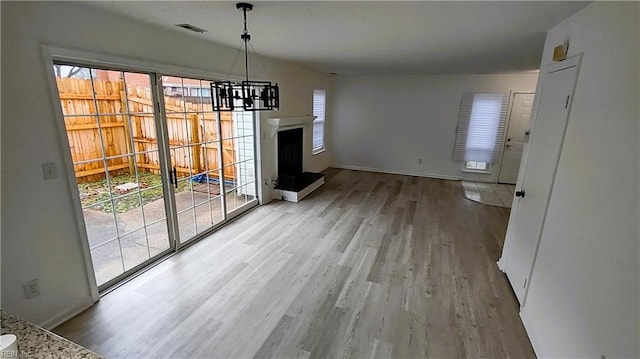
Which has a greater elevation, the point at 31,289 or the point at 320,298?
the point at 31,289

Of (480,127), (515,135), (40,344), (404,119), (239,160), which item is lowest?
(40,344)

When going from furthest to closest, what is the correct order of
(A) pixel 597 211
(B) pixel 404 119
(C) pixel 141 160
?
(B) pixel 404 119
(C) pixel 141 160
(A) pixel 597 211

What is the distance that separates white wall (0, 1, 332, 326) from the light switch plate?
0.03m

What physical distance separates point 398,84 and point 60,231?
652 centimetres

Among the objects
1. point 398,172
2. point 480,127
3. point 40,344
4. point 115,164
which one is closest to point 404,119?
point 398,172

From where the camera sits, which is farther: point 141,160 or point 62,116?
point 141,160

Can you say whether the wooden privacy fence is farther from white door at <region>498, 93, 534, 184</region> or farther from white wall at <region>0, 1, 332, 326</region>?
white door at <region>498, 93, 534, 184</region>

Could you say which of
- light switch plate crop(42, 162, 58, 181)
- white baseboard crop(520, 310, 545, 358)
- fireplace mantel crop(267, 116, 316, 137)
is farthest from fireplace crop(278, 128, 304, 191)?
white baseboard crop(520, 310, 545, 358)

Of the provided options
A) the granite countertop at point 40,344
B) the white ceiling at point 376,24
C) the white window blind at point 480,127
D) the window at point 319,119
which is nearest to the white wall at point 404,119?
the white window blind at point 480,127

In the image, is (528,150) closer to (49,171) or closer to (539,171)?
(539,171)

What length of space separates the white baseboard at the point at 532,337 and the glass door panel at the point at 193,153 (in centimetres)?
346

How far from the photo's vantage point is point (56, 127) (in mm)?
2047

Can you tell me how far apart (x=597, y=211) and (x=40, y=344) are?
2.82m

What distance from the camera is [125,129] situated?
263cm
